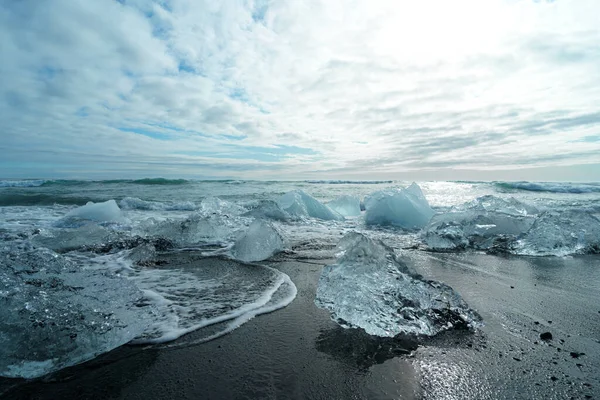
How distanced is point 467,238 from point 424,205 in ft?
8.66

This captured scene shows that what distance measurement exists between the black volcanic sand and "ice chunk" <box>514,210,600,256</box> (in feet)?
8.53

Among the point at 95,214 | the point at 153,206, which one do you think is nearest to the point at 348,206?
the point at 153,206

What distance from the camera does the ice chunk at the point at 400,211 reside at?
7.82 meters

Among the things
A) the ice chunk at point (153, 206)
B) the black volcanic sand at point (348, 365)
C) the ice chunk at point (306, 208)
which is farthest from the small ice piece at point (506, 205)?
the ice chunk at point (153, 206)

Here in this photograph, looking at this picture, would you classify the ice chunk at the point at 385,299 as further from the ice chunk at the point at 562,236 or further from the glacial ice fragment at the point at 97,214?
the glacial ice fragment at the point at 97,214

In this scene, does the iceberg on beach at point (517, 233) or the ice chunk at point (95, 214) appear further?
the ice chunk at point (95, 214)

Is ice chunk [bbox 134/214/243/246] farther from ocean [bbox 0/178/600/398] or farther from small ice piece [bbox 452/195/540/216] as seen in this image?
small ice piece [bbox 452/195/540/216]

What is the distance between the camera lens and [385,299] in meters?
2.55

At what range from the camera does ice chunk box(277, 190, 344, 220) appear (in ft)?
30.1

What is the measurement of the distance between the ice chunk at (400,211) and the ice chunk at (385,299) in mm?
5077

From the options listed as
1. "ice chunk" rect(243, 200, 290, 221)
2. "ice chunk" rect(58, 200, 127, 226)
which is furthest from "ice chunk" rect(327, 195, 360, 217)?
"ice chunk" rect(58, 200, 127, 226)

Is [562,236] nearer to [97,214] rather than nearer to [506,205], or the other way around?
[506,205]

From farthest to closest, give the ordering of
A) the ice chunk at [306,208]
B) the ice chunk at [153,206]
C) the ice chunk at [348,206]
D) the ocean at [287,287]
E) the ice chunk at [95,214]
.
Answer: the ice chunk at [153,206]
the ice chunk at [348,206]
the ice chunk at [306,208]
the ice chunk at [95,214]
the ocean at [287,287]

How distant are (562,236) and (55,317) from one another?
22.2 ft
